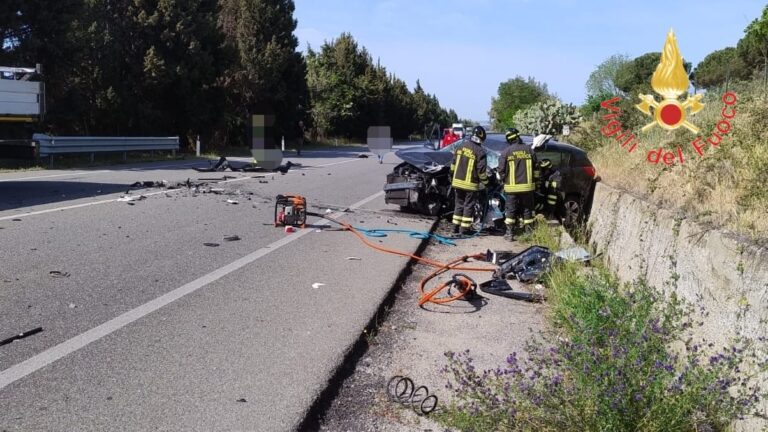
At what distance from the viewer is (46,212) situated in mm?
9461

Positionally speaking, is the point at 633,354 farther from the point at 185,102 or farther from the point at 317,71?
the point at 317,71

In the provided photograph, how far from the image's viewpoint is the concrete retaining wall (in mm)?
3250

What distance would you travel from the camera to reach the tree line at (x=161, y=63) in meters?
20.3

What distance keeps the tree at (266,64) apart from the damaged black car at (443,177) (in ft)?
78.0

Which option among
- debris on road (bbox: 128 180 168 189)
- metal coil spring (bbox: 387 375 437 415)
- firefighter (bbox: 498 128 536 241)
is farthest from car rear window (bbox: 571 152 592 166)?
debris on road (bbox: 128 180 168 189)

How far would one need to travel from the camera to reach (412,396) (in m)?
3.78

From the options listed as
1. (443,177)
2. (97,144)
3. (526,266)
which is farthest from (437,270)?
(97,144)

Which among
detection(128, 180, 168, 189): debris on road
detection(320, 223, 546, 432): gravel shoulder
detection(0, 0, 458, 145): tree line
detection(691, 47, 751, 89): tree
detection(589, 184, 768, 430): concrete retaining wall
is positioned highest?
detection(691, 47, 751, 89): tree

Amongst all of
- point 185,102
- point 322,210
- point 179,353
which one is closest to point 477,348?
point 179,353

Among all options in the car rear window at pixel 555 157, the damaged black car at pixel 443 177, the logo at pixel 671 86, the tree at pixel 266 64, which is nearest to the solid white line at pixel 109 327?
the damaged black car at pixel 443 177

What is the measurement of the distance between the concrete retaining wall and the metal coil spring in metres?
1.57

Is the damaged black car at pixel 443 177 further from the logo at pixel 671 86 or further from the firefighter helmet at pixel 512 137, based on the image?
the logo at pixel 671 86

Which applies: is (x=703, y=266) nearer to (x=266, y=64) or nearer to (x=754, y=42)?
(x=266, y=64)

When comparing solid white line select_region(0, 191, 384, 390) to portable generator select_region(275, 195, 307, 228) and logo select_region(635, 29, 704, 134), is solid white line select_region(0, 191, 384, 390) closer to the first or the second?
portable generator select_region(275, 195, 307, 228)
